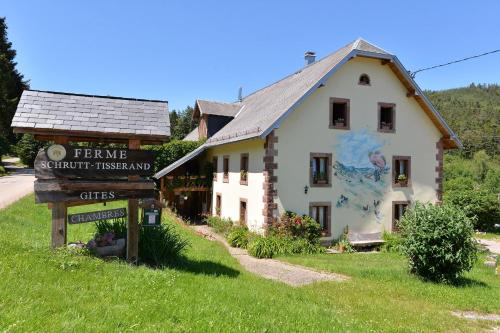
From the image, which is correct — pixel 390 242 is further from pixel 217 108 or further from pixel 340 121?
pixel 217 108

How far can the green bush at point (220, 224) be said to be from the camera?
19156 millimetres

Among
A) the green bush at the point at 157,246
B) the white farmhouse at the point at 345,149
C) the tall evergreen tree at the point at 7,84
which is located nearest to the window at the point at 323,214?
the white farmhouse at the point at 345,149

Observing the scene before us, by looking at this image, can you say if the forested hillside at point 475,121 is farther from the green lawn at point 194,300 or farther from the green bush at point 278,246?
the green lawn at point 194,300

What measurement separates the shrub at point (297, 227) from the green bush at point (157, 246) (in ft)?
24.1

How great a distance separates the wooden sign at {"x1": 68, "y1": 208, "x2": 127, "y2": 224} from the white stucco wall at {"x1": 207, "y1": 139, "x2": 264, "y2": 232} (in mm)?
8594

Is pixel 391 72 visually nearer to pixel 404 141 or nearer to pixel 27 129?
pixel 404 141

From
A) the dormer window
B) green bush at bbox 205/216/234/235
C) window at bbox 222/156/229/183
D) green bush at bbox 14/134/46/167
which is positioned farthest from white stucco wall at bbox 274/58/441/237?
green bush at bbox 14/134/46/167

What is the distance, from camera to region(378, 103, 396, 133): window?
18.0 m

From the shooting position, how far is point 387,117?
60.4 ft

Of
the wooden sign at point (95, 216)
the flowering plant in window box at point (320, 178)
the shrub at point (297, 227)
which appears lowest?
the shrub at point (297, 227)

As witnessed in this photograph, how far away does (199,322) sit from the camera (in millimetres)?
4801

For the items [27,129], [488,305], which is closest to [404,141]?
[488,305]

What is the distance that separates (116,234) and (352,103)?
1229cm

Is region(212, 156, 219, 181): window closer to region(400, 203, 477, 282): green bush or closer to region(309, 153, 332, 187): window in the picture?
region(309, 153, 332, 187): window
